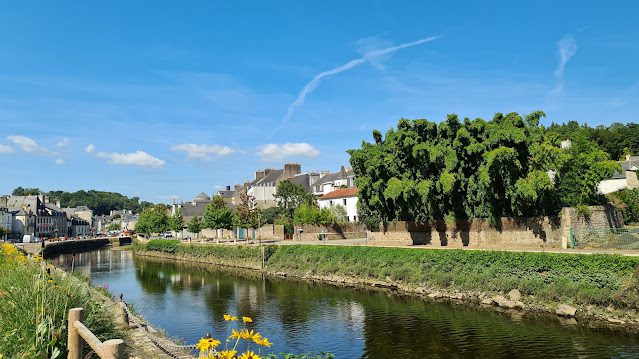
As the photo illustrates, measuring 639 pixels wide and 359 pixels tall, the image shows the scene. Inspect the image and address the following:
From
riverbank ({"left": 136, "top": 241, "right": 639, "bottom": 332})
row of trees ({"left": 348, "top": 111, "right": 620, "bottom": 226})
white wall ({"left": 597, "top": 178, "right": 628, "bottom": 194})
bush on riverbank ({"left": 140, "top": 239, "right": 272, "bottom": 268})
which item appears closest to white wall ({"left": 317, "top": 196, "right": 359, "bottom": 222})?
bush on riverbank ({"left": 140, "top": 239, "right": 272, "bottom": 268})

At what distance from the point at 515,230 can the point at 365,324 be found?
17936mm

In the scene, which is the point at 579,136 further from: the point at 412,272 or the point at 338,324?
the point at 338,324

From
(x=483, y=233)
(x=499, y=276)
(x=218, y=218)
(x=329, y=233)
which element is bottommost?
(x=499, y=276)

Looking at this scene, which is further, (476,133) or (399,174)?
(399,174)

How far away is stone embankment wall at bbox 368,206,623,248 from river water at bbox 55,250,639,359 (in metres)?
10.4

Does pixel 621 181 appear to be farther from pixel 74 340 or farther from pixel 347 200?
pixel 74 340

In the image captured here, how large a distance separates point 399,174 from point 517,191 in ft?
36.2

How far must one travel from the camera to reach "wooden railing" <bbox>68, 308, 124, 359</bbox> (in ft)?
13.8

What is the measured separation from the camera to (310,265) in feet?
145

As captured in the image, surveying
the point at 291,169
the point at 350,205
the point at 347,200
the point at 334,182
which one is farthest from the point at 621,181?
the point at 291,169

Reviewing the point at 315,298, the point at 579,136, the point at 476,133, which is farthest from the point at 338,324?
the point at 579,136

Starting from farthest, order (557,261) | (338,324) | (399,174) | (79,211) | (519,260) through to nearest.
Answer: (79,211) < (399,174) < (519,260) < (557,261) < (338,324)

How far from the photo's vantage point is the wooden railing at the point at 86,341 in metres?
4.22

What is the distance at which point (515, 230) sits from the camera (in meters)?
36.1
